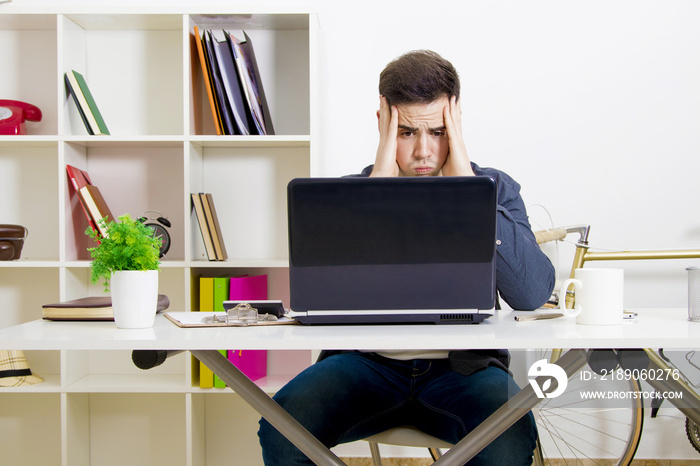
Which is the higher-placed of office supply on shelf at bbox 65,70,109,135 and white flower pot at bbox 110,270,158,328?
office supply on shelf at bbox 65,70,109,135

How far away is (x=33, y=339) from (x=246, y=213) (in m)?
1.54

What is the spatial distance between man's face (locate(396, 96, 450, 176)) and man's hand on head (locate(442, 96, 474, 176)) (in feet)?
0.07

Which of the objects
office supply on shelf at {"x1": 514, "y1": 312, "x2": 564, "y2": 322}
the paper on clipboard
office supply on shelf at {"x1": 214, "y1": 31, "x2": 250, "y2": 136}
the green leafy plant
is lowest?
the paper on clipboard

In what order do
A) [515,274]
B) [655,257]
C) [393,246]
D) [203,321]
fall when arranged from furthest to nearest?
[655,257] → [515,274] → [203,321] → [393,246]

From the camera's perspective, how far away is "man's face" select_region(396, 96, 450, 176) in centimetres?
151

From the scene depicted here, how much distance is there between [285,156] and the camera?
2.38m

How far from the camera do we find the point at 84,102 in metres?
2.16

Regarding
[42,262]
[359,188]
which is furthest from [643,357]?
[42,262]

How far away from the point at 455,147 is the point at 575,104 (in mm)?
1124

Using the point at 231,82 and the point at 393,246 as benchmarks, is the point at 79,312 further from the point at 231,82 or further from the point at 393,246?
the point at 231,82

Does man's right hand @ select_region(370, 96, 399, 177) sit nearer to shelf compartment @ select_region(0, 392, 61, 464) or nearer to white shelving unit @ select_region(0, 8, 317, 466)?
white shelving unit @ select_region(0, 8, 317, 466)

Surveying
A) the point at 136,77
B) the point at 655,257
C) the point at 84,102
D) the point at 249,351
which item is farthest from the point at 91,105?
the point at 655,257

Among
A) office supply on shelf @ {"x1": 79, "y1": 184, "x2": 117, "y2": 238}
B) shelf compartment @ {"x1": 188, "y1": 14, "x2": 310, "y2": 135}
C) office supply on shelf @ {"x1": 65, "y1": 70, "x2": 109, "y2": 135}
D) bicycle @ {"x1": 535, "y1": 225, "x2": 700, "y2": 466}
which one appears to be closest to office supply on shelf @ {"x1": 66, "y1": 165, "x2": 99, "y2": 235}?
office supply on shelf @ {"x1": 79, "y1": 184, "x2": 117, "y2": 238}

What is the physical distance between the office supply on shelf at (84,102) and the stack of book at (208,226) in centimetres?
44
